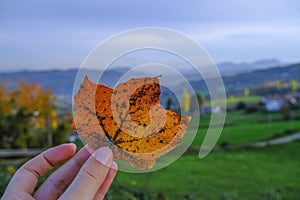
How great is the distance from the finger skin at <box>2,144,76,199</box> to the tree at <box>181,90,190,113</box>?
0.15 meters

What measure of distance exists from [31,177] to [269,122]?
399 centimetres

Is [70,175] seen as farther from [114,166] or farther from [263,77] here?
[263,77]

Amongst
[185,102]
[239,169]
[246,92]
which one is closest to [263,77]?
[246,92]

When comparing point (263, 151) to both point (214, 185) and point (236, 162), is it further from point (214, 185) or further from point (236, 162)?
point (214, 185)

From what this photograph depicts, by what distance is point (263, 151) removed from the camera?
13.3ft

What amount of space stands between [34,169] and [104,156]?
0.13 meters

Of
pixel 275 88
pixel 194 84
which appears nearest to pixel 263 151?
pixel 275 88

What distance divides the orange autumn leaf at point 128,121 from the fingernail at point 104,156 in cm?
3

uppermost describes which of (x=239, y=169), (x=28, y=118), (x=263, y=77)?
(x=263, y=77)

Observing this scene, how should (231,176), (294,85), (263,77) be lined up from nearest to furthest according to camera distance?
(231,176), (263,77), (294,85)

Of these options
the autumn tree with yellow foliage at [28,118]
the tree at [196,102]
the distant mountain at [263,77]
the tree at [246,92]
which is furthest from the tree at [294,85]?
the tree at [196,102]

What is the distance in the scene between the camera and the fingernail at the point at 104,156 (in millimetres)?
411

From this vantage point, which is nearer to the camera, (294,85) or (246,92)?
(246,92)

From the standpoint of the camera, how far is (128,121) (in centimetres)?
46
